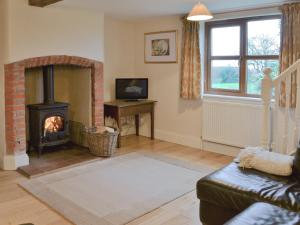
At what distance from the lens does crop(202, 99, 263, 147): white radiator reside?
14.7 ft

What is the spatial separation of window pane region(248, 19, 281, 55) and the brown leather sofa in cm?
229

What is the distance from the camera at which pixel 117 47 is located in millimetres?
5879

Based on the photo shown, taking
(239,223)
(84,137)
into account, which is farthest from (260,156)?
(84,137)

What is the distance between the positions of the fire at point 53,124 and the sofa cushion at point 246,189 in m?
2.84

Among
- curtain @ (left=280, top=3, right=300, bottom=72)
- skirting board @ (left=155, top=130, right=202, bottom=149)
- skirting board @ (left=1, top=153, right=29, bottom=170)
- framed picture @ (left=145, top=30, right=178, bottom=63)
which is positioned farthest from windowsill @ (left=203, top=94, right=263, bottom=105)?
skirting board @ (left=1, top=153, right=29, bottom=170)

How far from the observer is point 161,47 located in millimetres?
5609

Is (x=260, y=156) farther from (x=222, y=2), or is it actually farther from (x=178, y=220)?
(x=222, y=2)

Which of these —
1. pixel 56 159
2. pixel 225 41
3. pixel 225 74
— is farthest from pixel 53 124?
pixel 225 41

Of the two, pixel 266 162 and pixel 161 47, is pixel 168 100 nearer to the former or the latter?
pixel 161 47

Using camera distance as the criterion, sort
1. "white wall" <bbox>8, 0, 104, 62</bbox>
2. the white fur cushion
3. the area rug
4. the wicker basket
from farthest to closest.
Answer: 1. the wicker basket
2. "white wall" <bbox>8, 0, 104, 62</bbox>
3. the area rug
4. the white fur cushion

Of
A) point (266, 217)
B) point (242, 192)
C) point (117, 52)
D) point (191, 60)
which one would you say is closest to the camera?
point (266, 217)

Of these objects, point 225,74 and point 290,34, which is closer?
point 290,34

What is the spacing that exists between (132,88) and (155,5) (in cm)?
170

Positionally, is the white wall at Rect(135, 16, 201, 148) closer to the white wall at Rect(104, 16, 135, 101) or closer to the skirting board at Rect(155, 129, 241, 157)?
the skirting board at Rect(155, 129, 241, 157)
